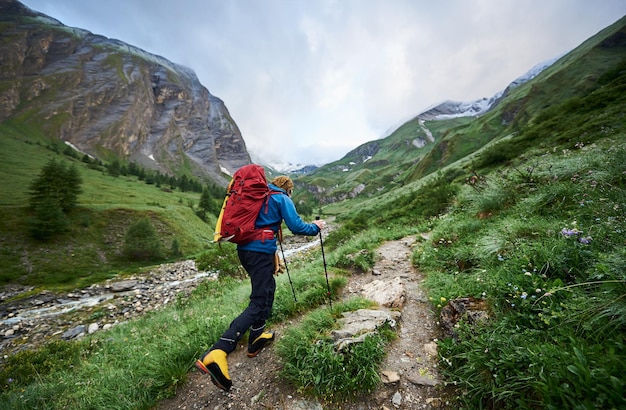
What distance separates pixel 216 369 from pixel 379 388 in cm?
237

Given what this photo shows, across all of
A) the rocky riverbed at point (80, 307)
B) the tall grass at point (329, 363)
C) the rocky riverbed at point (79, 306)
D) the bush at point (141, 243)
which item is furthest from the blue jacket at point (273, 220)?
the bush at point (141, 243)

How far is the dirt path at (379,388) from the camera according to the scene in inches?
123

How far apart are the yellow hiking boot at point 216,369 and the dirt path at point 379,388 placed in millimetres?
364

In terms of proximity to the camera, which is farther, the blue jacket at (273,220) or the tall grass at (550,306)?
the blue jacket at (273,220)

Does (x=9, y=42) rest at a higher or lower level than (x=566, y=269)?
higher

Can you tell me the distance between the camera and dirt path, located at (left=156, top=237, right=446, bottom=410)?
313cm

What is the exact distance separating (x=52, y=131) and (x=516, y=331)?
207641mm

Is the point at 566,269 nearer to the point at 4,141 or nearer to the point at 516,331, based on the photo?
the point at 516,331

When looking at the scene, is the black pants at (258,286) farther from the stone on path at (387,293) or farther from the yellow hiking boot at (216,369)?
the stone on path at (387,293)

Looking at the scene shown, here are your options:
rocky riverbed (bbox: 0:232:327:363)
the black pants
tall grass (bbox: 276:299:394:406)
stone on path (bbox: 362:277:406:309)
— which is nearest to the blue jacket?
the black pants

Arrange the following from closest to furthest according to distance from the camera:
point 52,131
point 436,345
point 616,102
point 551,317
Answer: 1. point 551,317
2. point 436,345
3. point 616,102
4. point 52,131

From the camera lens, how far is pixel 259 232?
14.2 ft

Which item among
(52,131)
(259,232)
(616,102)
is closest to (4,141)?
(52,131)

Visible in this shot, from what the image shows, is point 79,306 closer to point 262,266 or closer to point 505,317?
point 262,266
